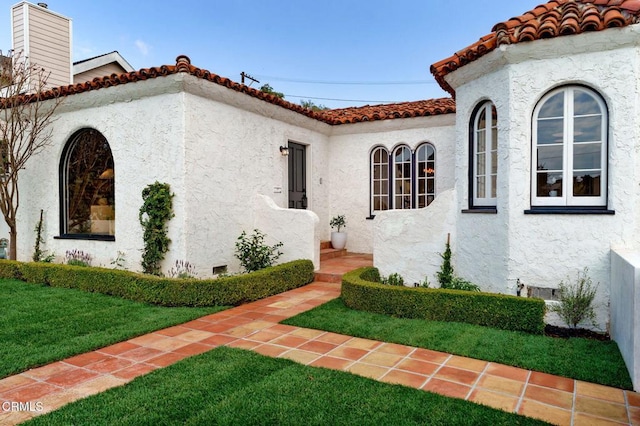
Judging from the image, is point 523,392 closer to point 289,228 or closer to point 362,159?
point 289,228

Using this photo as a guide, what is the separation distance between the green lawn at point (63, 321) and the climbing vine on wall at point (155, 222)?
1.06 meters

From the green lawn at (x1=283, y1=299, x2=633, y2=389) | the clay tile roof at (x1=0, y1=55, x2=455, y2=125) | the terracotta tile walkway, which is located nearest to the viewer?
the terracotta tile walkway

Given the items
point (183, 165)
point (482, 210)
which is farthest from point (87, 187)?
point (482, 210)

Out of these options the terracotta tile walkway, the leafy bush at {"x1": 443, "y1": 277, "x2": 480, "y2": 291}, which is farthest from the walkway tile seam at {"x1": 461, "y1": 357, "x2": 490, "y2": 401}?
the leafy bush at {"x1": 443, "y1": 277, "x2": 480, "y2": 291}

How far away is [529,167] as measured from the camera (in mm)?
6312

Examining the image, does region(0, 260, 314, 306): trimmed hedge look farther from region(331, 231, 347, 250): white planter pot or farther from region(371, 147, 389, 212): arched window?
region(371, 147, 389, 212): arched window

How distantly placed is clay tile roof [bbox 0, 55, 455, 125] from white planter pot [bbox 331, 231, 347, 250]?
3264mm

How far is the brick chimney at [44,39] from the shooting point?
37.0 feet

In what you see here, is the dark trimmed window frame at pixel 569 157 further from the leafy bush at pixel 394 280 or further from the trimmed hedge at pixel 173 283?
the trimmed hedge at pixel 173 283

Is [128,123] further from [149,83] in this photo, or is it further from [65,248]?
[65,248]

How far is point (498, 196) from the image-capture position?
21.8 feet

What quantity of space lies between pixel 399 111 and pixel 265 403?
30.9 ft

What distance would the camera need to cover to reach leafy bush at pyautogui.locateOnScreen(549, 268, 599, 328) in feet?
18.7

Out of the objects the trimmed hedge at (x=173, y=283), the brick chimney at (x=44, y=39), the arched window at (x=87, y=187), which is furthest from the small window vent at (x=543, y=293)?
the brick chimney at (x=44, y=39)
